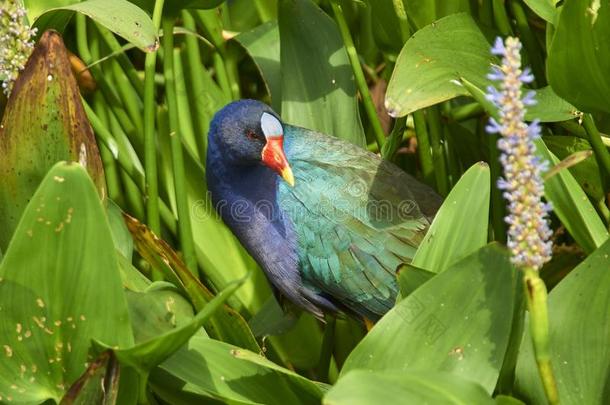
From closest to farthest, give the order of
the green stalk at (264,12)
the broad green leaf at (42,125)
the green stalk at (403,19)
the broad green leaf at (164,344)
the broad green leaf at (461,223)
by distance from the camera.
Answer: the broad green leaf at (164,344) → the broad green leaf at (461,223) → the broad green leaf at (42,125) → the green stalk at (403,19) → the green stalk at (264,12)

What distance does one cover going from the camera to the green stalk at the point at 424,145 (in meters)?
1.88

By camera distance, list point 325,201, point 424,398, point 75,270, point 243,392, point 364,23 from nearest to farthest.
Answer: point 424,398 → point 75,270 → point 243,392 → point 325,201 → point 364,23

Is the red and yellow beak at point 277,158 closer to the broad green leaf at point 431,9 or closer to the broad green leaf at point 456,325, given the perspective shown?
the broad green leaf at point 431,9

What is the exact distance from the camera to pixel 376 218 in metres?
1.89

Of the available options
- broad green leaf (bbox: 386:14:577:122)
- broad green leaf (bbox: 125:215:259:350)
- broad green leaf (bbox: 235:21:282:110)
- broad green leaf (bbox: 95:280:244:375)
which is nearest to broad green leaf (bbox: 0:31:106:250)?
broad green leaf (bbox: 125:215:259:350)

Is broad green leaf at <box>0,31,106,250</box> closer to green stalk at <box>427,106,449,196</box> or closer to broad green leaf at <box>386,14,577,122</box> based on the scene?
broad green leaf at <box>386,14,577,122</box>

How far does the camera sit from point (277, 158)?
1846 millimetres

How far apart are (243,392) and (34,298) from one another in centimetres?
28

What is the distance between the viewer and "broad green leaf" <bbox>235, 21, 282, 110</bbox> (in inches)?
85.3

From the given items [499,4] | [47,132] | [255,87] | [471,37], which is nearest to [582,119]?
[471,37]

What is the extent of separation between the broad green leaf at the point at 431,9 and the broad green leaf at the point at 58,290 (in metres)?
0.80

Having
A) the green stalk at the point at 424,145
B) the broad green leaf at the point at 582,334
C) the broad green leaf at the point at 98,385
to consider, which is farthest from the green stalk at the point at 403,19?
A: the broad green leaf at the point at 98,385

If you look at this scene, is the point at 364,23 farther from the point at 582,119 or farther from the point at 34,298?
the point at 34,298

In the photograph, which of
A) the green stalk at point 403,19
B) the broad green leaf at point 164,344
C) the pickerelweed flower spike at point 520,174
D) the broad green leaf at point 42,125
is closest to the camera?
the pickerelweed flower spike at point 520,174
